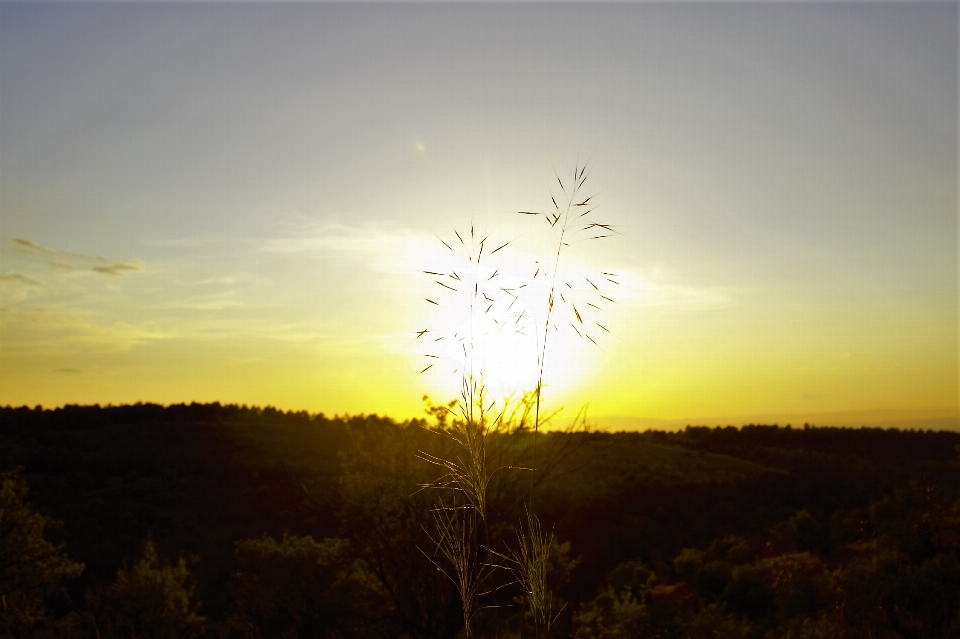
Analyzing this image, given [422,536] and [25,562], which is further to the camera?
[25,562]

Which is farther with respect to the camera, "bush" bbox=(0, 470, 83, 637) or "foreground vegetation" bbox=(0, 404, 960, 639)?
"bush" bbox=(0, 470, 83, 637)

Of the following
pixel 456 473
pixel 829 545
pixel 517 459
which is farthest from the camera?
pixel 829 545

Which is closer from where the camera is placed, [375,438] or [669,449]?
[375,438]

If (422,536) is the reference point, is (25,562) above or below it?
below

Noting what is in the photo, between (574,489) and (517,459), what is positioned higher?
(517,459)

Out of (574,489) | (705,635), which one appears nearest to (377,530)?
(705,635)

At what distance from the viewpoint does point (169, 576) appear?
1733cm

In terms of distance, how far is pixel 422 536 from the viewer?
37.1ft

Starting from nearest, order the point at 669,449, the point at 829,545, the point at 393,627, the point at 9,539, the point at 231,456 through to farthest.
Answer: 1. the point at 393,627
2. the point at 9,539
3. the point at 829,545
4. the point at 231,456
5. the point at 669,449

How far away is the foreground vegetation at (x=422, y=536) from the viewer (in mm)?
11898

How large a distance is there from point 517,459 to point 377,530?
8.80 ft

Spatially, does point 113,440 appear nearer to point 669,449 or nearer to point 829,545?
point 669,449

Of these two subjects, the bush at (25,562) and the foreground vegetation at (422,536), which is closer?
the foreground vegetation at (422,536)

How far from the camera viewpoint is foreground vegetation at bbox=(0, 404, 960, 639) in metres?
11.9
